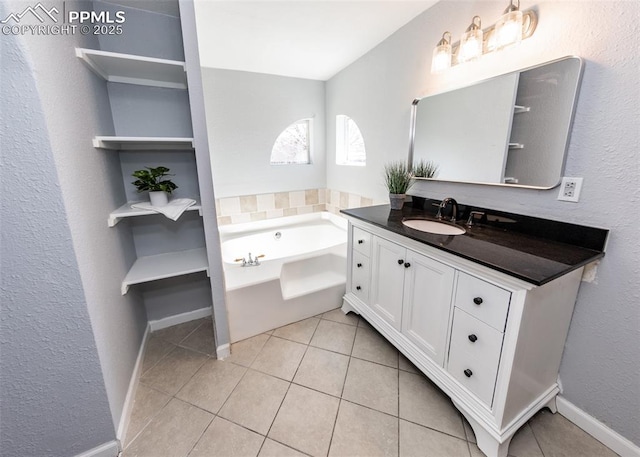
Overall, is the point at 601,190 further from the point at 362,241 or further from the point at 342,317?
the point at 342,317

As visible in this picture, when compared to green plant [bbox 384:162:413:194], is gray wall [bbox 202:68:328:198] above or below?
above

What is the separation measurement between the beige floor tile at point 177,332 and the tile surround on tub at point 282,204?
1.12 m

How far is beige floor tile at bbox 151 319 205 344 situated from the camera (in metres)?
1.94

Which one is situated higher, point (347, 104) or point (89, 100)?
point (347, 104)

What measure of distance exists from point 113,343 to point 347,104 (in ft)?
9.06

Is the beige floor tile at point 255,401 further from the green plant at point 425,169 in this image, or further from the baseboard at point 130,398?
the green plant at point 425,169

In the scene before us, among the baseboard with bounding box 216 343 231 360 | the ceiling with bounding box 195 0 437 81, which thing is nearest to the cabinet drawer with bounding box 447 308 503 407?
the baseboard with bounding box 216 343 231 360

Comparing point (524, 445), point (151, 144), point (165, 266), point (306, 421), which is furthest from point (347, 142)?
point (524, 445)

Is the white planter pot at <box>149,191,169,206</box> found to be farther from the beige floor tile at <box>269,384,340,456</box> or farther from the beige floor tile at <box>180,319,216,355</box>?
the beige floor tile at <box>269,384,340,456</box>

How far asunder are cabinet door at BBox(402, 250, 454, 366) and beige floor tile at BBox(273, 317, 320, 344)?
74 centimetres

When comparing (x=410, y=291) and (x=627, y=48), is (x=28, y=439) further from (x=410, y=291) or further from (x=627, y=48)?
(x=627, y=48)

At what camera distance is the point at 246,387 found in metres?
1.51

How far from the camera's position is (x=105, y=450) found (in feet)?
3.76

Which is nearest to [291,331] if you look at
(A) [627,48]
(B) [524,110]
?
(B) [524,110]
